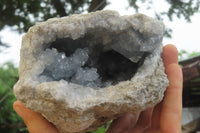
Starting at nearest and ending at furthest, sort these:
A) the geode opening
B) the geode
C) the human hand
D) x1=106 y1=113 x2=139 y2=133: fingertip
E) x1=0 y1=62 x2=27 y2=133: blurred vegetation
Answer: the geode, the geode opening, the human hand, x1=106 y1=113 x2=139 y2=133: fingertip, x1=0 y1=62 x2=27 y2=133: blurred vegetation

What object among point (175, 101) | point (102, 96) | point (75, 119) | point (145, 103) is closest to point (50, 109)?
point (75, 119)

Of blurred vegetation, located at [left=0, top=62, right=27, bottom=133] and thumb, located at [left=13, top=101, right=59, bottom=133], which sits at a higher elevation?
thumb, located at [left=13, top=101, right=59, bottom=133]

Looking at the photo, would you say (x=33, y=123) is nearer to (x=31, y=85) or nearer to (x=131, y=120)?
(x=31, y=85)

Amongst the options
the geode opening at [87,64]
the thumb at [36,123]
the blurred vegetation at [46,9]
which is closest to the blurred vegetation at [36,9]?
the blurred vegetation at [46,9]

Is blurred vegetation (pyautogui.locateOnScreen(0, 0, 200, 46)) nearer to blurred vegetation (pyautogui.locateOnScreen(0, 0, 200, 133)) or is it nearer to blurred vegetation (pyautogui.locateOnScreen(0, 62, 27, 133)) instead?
blurred vegetation (pyautogui.locateOnScreen(0, 0, 200, 133))

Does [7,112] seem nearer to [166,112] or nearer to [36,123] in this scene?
[36,123]

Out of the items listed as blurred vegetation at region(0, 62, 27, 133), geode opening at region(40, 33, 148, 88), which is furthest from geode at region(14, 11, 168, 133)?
blurred vegetation at region(0, 62, 27, 133)

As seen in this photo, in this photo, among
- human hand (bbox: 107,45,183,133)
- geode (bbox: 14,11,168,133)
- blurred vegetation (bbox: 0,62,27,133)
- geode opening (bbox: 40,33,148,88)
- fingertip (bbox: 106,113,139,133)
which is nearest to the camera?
geode (bbox: 14,11,168,133)
